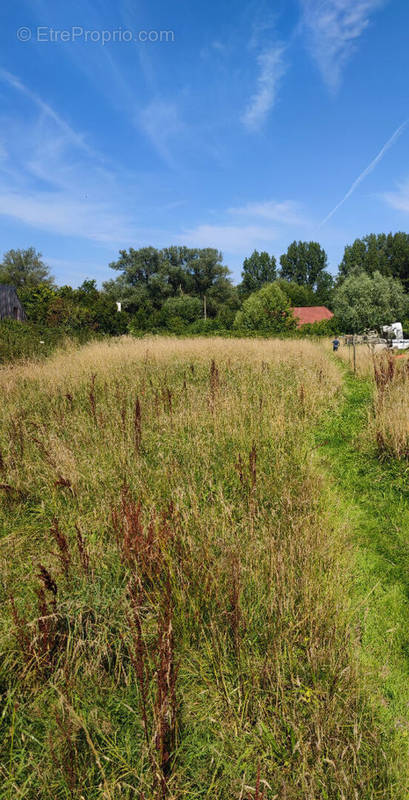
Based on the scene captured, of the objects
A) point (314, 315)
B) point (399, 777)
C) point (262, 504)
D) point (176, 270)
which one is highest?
point (176, 270)

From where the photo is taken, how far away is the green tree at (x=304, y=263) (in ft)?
301

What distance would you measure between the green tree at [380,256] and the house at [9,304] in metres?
54.8

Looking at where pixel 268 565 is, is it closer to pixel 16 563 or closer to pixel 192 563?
pixel 192 563

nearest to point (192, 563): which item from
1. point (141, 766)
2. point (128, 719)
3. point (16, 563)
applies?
point (128, 719)

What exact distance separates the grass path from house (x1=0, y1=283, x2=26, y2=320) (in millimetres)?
35508

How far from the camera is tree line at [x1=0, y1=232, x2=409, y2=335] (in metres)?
26.7

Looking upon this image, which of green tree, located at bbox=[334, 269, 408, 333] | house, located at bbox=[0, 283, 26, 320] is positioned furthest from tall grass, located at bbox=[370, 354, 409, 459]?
green tree, located at bbox=[334, 269, 408, 333]

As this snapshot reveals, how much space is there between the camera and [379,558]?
2.95m

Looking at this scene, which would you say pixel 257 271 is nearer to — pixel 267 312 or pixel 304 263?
pixel 304 263

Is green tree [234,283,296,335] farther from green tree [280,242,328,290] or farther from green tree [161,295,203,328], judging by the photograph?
green tree [280,242,328,290]

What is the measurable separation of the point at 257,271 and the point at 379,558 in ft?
286

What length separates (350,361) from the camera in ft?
46.2

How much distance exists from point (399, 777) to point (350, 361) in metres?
13.9

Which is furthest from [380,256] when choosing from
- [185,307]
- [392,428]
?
[392,428]
